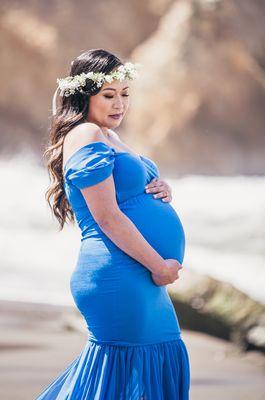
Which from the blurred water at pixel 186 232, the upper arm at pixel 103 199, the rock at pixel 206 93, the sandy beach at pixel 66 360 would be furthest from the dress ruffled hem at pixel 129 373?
the rock at pixel 206 93

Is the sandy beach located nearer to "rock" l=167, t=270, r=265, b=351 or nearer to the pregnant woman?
"rock" l=167, t=270, r=265, b=351

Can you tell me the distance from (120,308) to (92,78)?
2.46ft

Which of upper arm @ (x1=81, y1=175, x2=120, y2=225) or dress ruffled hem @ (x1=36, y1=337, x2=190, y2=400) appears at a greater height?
upper arm @ (x1=81, y1=175, x2=120, y2=225)

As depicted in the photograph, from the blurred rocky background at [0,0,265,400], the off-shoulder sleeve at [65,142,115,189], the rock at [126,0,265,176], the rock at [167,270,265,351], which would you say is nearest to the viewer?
the off-shoulder sleeve at [65,142,115,189]

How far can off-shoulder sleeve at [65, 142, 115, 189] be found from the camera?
2.76m

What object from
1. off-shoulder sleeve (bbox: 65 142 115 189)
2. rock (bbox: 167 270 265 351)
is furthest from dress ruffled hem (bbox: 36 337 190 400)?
rock (bbox: 167 270 265 351)

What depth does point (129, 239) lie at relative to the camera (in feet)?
9.16


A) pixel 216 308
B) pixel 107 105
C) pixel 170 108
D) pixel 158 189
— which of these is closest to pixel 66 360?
pixel 216 308

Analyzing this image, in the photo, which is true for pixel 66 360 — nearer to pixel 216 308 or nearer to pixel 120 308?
pixel 216 308

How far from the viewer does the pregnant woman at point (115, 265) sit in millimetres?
2791

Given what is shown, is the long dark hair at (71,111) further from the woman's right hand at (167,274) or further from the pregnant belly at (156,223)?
the woman's right hand at (167,274)

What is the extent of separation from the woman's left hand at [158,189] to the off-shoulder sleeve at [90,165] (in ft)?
0.71

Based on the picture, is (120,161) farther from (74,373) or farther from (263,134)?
(263,134)

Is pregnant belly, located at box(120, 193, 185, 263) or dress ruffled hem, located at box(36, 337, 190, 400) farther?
pregnant belly, located at box(120, 193, 185, 263)
